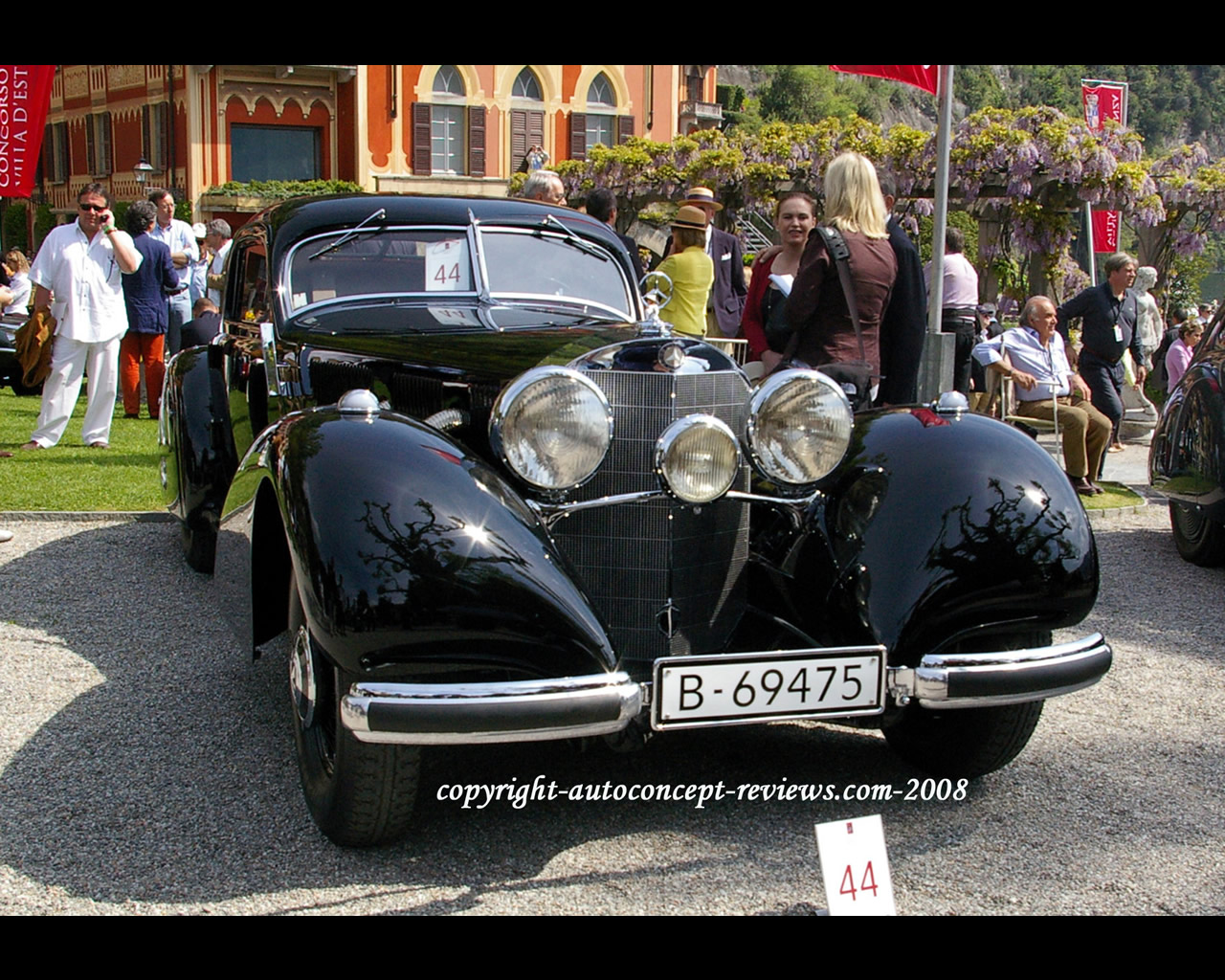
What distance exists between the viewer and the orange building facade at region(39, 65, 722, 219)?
3073cm

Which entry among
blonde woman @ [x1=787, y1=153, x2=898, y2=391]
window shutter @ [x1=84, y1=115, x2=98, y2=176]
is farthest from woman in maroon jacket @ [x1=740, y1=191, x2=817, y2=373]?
window shutter @ [x1=84, y1=115, x2=98, y2=176]

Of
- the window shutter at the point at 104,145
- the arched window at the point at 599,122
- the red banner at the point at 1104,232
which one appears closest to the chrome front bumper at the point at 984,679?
the red banner at the point at 1104,232

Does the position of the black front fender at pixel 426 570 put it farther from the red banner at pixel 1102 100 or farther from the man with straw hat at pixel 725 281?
the red banner at pixel 1102 100

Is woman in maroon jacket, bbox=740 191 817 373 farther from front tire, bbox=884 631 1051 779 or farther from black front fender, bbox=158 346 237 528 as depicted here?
front tire, bbox=884 631 1051 779

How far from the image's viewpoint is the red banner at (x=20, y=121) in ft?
33.0

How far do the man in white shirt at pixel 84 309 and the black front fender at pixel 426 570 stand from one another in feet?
21.7

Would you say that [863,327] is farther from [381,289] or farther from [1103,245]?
[1103,245]

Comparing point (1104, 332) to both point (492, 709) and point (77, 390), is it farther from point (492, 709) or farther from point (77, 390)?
point (492, 709)

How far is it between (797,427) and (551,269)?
5.35 ft

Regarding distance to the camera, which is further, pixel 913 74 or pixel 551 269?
pixel 913 74

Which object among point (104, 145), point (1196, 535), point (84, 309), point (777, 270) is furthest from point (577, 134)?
point (777, 270)

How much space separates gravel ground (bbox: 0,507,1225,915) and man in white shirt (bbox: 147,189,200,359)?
740 centimetres

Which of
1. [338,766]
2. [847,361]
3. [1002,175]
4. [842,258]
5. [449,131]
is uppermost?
[449,131]

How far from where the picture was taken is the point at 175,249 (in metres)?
11.8
